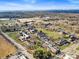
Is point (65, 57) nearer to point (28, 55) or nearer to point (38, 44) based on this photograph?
point (28, 55)

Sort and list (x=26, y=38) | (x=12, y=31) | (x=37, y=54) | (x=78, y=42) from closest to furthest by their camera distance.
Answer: (x=37, y=54) → (x=78, y=42) → (x=26, y=38) → (x=12, y=31)

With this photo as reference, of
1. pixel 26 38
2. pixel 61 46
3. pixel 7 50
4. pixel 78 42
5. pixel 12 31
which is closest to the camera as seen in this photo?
pixel 7 50

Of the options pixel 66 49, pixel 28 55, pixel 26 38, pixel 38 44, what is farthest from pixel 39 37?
pixel 28 55

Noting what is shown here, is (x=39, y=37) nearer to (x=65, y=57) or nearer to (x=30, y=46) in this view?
(x=30, y=46)

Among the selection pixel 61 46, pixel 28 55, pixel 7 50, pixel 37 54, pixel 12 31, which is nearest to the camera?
pixel 37 54

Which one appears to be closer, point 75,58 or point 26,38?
point 75,58

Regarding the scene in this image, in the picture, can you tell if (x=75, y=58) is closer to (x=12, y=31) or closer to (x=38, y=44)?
(x=38, y=44)

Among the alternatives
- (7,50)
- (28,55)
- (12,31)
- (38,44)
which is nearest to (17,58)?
(28,55)

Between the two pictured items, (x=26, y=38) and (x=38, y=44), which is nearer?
(x=38, y=44)

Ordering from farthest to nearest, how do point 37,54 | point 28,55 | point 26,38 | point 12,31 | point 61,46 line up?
point 12,31 < point 26,38 < point 61,46 < point 28,55 < point 37,54
